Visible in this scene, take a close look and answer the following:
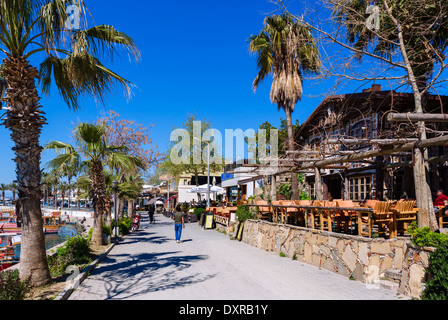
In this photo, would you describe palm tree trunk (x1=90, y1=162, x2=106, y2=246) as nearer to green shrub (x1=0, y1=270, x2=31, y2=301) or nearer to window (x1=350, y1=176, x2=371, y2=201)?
green shrub (x1=0, y1=270, x2=31, y2=301)

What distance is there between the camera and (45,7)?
714 centimetres

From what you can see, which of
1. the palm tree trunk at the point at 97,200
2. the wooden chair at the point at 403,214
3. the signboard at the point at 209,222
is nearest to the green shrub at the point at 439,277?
the wooden chair at the point at 403,214

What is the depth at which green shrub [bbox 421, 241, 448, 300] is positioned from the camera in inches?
198

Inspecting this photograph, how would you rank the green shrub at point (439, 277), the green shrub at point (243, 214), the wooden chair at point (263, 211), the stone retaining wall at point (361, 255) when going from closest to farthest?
the green shrub at point (439, 277), the stone retaining wall at point (361, 255), the wooden chair at point (263, 211), the green shrub at point (243, 214)

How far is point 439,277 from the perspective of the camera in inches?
202

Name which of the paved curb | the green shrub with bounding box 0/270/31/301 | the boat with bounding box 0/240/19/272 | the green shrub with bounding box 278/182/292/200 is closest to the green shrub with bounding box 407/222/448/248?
the paved curb

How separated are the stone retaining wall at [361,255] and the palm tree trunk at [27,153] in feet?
21.4

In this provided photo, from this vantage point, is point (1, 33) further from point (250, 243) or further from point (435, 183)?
point (435, 183)

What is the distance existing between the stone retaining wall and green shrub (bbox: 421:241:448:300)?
2.46ft

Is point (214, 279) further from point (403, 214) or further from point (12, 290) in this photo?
point (403, 214)

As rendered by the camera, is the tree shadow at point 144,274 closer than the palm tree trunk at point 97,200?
Yes

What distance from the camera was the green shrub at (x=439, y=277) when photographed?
5020 millimetres

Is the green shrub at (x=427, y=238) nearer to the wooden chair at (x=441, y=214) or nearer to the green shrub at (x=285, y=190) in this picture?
the wooden chair at (x=441, y=214)
